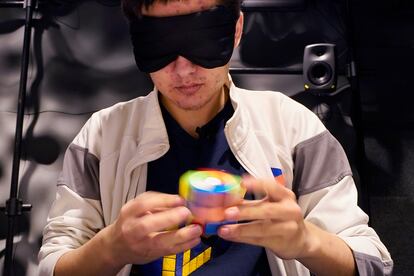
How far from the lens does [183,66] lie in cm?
118

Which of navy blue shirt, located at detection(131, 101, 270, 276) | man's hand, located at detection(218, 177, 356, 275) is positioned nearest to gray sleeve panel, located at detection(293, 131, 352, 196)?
navy blue shirt, located at detection(131, 101, 270, 276)

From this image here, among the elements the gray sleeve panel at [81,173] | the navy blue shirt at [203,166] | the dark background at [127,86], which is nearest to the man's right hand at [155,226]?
the navy blue shirt at [203,166]

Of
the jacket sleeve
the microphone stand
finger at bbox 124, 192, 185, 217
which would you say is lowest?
the microphone stand

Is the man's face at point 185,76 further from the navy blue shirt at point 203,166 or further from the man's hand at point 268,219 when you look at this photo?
the man's hand at point 268,219

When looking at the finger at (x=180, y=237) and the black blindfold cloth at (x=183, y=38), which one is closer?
the finger at (x=180, y=237)

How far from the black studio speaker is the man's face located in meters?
1.44

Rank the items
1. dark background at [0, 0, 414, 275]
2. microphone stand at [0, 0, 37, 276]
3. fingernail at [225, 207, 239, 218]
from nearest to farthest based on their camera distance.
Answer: fingernail at [225, 207, 239, 218], microphone stand at [0, 0, 37, 276], dark background at [0, 0, 414, 275]

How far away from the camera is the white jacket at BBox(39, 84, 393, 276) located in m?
1.25

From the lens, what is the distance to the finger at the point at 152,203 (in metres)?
0.89

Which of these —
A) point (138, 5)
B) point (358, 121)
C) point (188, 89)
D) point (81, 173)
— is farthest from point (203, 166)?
point (358, 121)

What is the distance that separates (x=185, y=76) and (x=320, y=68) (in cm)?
155

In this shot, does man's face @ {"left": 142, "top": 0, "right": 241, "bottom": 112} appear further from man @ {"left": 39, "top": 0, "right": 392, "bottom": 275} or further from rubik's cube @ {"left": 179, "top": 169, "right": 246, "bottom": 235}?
rubik's cube @ {"left": 179, "top": 169, "right": 246, "bottom": 235}

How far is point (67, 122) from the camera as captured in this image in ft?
8.84

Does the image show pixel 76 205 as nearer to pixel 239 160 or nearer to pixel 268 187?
pixel 239 160
